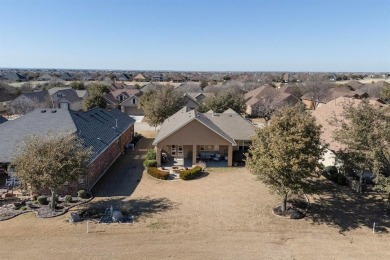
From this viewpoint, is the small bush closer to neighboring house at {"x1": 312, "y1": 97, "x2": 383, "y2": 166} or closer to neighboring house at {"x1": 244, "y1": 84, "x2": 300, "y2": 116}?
neighboring house at {"x1": 312, "y1": 97, "x2": 383, "y2": 166}

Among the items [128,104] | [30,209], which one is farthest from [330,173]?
[128,104]

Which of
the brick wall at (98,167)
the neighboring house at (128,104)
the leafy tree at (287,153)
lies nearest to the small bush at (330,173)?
the leafy tree at (287,153)

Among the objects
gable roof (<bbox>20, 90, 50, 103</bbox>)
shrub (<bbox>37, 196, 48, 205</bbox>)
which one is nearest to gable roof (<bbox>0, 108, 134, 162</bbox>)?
shrub (<bbox>37, 196, 48, 205</bbox>)

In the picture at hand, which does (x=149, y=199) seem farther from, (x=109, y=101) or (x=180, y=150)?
(x=109, y=101)

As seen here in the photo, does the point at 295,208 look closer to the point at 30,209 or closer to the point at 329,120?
the point at 329,120

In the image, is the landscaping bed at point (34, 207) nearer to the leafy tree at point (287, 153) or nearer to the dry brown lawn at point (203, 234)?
the dry brown lawn at point (203, 234)

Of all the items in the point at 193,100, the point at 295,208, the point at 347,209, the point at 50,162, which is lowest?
the point at 347,209

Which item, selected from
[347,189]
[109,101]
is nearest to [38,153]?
[347,189]
